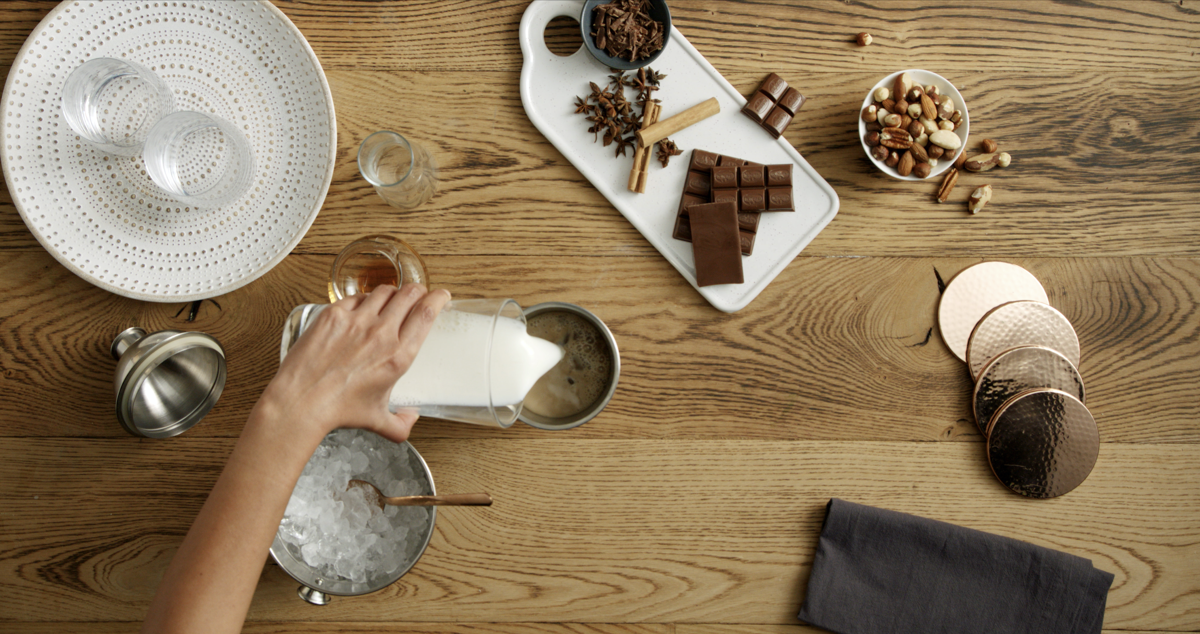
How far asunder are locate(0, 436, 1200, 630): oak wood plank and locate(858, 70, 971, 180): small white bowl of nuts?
1.87 feet

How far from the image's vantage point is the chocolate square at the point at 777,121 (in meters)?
1.26

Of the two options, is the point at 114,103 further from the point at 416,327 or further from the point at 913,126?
the point at 913,126

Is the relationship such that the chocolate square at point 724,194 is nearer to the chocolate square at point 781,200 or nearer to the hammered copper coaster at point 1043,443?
the chocolate square at point 781,200

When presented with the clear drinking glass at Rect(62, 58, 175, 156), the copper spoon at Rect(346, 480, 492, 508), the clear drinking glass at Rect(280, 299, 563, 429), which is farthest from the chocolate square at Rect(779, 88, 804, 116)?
the clear drinking glass at Rect(62, 58, 175, 156)

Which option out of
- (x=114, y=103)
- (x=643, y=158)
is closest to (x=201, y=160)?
(x=114, y=103)

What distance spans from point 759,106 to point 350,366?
35.8 inches

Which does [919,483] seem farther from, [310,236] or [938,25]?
[310,236]

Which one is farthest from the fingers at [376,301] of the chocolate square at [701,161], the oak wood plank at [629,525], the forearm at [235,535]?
the chocolate square at [701,161]

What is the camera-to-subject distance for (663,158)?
1.27 meters

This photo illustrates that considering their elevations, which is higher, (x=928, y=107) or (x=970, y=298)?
(x=928, y=107)

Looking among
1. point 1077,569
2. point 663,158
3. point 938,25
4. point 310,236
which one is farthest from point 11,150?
point 1077,569

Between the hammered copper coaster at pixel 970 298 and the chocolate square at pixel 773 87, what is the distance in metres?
0.53

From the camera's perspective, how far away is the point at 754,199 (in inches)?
49.3

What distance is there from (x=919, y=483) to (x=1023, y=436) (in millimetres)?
219
